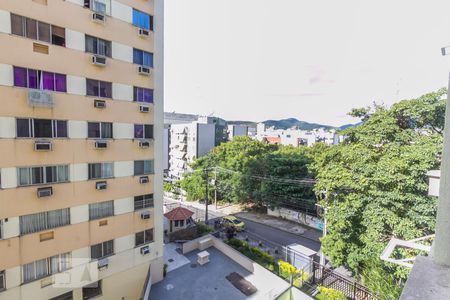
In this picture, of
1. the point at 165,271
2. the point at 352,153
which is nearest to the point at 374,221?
the point at 352,153

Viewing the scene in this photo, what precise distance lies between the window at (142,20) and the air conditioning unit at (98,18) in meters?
1.44

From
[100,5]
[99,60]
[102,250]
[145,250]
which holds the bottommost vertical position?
[145,250]

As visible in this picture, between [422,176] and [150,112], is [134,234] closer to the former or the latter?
[150,112]

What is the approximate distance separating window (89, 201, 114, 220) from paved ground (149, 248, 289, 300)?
15.8 ft

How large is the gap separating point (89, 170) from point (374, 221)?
1280 centimetres

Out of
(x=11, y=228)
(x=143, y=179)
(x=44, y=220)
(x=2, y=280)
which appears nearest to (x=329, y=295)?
(x=143, y=179)

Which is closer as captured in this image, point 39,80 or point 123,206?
point 39,80

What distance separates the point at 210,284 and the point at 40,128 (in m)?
10.9

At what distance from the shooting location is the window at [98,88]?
10.1m

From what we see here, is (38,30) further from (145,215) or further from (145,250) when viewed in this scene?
(145,250)

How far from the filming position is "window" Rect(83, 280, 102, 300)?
1072 cm

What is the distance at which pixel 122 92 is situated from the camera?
11.0 metres

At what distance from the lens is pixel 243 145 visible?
30.1m

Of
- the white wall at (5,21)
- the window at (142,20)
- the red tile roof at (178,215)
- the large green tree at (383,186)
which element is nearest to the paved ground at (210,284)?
the large green tree at (383,186)
